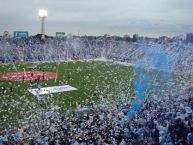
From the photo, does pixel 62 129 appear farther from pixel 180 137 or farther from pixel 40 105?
pixel 40 105

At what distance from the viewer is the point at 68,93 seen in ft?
84.3

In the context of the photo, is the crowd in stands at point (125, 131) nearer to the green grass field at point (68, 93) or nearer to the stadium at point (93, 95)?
the stadium at point (93, 95)

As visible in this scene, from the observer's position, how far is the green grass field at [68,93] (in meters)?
20.0

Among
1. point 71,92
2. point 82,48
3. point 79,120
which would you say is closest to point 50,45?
point 82,48

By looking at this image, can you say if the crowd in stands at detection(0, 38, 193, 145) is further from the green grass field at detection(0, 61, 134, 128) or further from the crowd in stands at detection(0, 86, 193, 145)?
the green grass field at detection(0, 61, 134, 128)

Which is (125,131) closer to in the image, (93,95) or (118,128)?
(118,128)

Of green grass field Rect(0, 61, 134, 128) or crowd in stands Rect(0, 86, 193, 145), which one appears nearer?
crowd in stands Rect(0, 86, 193, 145)

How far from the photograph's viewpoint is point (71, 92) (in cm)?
2614

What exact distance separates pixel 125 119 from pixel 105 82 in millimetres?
19465

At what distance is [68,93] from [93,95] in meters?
1.99

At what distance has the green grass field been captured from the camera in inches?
789

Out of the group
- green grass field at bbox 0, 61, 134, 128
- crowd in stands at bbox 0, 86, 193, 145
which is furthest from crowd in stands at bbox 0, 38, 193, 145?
green grass field at bbox 0, 61, 134, 128

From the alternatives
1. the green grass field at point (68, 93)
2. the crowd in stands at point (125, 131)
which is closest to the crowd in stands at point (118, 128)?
the crowd in stands at point (125, 131)

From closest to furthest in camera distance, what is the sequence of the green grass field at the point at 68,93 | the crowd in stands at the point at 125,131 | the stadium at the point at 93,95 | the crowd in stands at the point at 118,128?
the crowd in stands at the point at 125,131
the crowd in stands at the point at 118,128
the stadium at the point at 93,95
the green grass field at the point at 68,93
